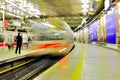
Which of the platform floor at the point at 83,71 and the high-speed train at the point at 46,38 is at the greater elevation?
the high-speed train at the point at 46,38

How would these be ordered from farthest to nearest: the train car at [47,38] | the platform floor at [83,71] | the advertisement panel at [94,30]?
the advertisement panel at [94,30] < the train car at [47,38] < the platform floor at [83,71]

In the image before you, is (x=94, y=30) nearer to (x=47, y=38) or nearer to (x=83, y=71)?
(x=47, y=38)

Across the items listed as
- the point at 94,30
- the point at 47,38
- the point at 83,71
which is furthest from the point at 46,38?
the point at 94,30

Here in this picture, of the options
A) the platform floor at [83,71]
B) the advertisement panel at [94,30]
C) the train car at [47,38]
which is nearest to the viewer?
the platform floor at [83,71]

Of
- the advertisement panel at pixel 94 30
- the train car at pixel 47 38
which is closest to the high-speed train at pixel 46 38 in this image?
the train car at pixel 47 38

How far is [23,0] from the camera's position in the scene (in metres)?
26.1

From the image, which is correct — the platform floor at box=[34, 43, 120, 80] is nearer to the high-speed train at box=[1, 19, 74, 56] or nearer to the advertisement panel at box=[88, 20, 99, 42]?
the high-speed train at box=[1, 19, 74, 56]

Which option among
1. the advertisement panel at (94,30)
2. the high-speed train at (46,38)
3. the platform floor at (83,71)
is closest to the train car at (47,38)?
the high-speed train at (46,38)

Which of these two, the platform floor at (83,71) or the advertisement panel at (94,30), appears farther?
the advertisement panel at (94,30)

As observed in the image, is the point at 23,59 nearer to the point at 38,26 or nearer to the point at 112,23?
the point at 38,26

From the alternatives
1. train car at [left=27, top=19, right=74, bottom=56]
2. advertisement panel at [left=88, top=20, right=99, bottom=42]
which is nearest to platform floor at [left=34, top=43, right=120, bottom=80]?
train car at [left=27, top=19, right=74, bottom=56]

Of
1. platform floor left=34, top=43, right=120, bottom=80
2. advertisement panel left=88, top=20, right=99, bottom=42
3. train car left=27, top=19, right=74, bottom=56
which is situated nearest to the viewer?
platform floor left=34, top=43, right=120, bottom=80

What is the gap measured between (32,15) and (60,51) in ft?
72.7

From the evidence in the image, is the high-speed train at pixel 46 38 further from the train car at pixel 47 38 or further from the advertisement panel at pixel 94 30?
the advertisement panel at pixel 94 30
